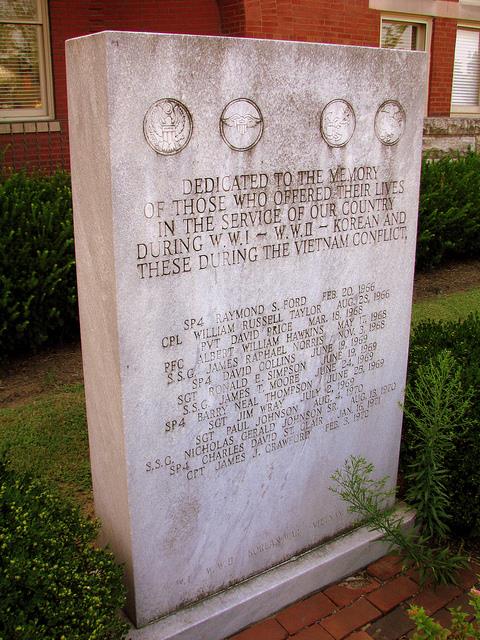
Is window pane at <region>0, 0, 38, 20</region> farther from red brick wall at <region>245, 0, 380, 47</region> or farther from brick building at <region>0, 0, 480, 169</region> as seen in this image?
red brick wall at <region>245, 0, 380, 47</region>

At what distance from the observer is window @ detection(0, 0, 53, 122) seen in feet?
29.5

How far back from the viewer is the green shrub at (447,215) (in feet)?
27.1

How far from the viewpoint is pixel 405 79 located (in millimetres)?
3008

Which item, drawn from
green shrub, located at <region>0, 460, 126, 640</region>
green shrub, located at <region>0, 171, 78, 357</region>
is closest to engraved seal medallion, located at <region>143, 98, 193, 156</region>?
green shrub, located at <region>0, 460, 126, 640</region>

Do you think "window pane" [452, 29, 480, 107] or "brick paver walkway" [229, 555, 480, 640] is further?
"window pane" [452, 29, 480, 107]

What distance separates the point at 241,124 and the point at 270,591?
1987 mm

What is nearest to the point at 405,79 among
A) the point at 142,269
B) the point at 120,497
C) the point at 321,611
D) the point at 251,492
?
the point at 142,269

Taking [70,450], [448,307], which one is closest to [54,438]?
[70,450]

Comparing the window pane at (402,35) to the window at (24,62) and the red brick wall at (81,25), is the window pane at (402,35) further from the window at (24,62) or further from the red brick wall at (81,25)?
the window at (24,62)

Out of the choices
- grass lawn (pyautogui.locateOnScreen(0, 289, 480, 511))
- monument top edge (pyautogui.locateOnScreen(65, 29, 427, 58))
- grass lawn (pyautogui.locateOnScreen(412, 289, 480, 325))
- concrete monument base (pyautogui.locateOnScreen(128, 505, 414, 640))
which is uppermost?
monument top edge (pyautogui.locateOnScreen(65, 29, 427, 58))

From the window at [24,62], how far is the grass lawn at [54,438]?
547 cm

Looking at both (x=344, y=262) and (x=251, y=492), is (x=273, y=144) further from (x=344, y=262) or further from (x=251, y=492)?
(x=251, y=492)

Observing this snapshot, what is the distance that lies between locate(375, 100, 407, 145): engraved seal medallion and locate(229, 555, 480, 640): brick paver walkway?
2061mm

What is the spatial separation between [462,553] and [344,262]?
1.64m
